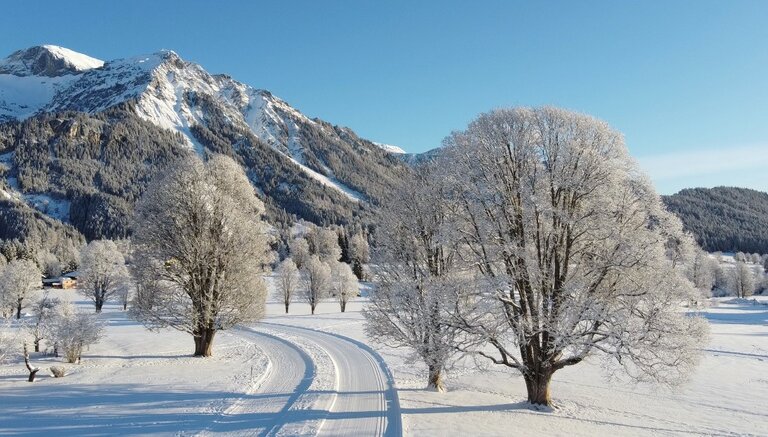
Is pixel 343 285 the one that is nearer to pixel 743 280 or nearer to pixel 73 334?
pixel 73 334

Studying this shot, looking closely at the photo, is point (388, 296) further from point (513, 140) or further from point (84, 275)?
point (84, 275)

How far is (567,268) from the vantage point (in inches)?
590

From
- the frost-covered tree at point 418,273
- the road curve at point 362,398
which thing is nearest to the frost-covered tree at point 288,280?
the road curve at point 362,398

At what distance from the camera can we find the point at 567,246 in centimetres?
1461

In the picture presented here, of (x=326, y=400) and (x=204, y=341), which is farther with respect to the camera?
(x=204, y=341)

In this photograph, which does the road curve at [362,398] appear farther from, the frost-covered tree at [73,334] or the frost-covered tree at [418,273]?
the frost-covered tree at [73,334]

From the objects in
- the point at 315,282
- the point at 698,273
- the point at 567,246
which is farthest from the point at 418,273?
the point at 315,282

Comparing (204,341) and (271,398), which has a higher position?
(204,341)

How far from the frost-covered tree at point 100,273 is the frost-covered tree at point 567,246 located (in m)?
65.5

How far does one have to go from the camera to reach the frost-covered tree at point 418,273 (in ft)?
50.0

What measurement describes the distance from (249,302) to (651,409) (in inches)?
790

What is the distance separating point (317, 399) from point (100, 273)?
64048mm

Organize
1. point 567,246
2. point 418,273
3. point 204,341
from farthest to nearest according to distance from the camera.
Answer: point 204,341 < point 418,273 < point 567,246

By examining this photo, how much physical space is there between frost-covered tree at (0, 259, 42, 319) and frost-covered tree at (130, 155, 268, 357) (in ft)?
168
